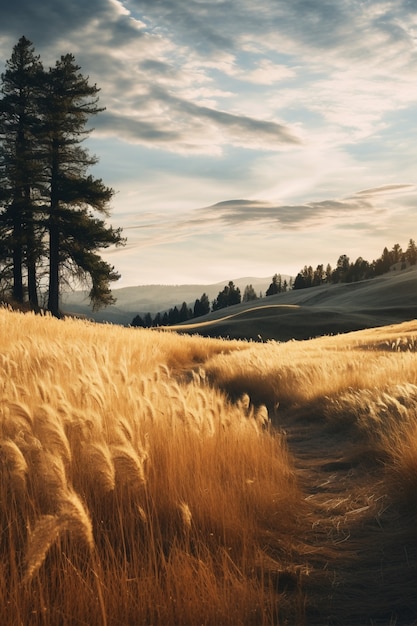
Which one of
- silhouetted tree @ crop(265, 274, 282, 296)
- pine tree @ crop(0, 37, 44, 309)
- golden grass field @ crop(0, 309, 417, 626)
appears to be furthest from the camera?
silhouetted tree @ crop(265, 274, 282, 296)

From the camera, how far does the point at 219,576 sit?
2.98 m

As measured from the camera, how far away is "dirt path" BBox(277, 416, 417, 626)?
300cm

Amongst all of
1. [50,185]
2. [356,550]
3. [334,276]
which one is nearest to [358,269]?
[334,276]

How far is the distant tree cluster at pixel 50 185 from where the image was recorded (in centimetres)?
3203

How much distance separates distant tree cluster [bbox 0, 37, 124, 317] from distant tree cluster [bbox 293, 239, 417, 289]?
109m

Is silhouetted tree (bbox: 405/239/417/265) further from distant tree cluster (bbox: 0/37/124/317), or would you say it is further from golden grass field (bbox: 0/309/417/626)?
golden grass field (bbox: 0/309/417/626)

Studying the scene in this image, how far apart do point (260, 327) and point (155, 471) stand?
189 feet

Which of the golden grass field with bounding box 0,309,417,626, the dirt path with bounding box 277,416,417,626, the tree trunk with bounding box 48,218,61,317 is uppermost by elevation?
the tree trunk with bounding box 48,218,61,317

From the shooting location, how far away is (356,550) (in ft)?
12.5

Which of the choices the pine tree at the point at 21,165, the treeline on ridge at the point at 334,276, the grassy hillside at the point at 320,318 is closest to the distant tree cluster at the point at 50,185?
the pine tree at the point at 21,165

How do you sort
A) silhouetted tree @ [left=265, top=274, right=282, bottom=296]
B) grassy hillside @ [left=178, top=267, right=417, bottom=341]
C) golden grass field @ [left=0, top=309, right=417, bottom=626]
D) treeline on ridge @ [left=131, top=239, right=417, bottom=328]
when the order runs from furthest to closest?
silhouetted tree @ [left=265, top=274, right=282, bottom=296]
treeline on ridge @ [left=131, top=239, right=417, bottom=328]
grassy hillside @ [left=178, top=267, right=417, bottom=341]
golden grass field @ [left=0, top=309, right=417, bottom=626]

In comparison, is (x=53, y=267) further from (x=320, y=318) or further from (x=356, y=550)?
(x=320, y=318)

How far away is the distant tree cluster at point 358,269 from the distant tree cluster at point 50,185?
358 ft

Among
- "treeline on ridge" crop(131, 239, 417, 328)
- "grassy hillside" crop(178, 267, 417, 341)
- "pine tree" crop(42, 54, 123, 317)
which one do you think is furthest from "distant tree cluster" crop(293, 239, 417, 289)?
"pine tree" crop(42, 54, 123, 317)
